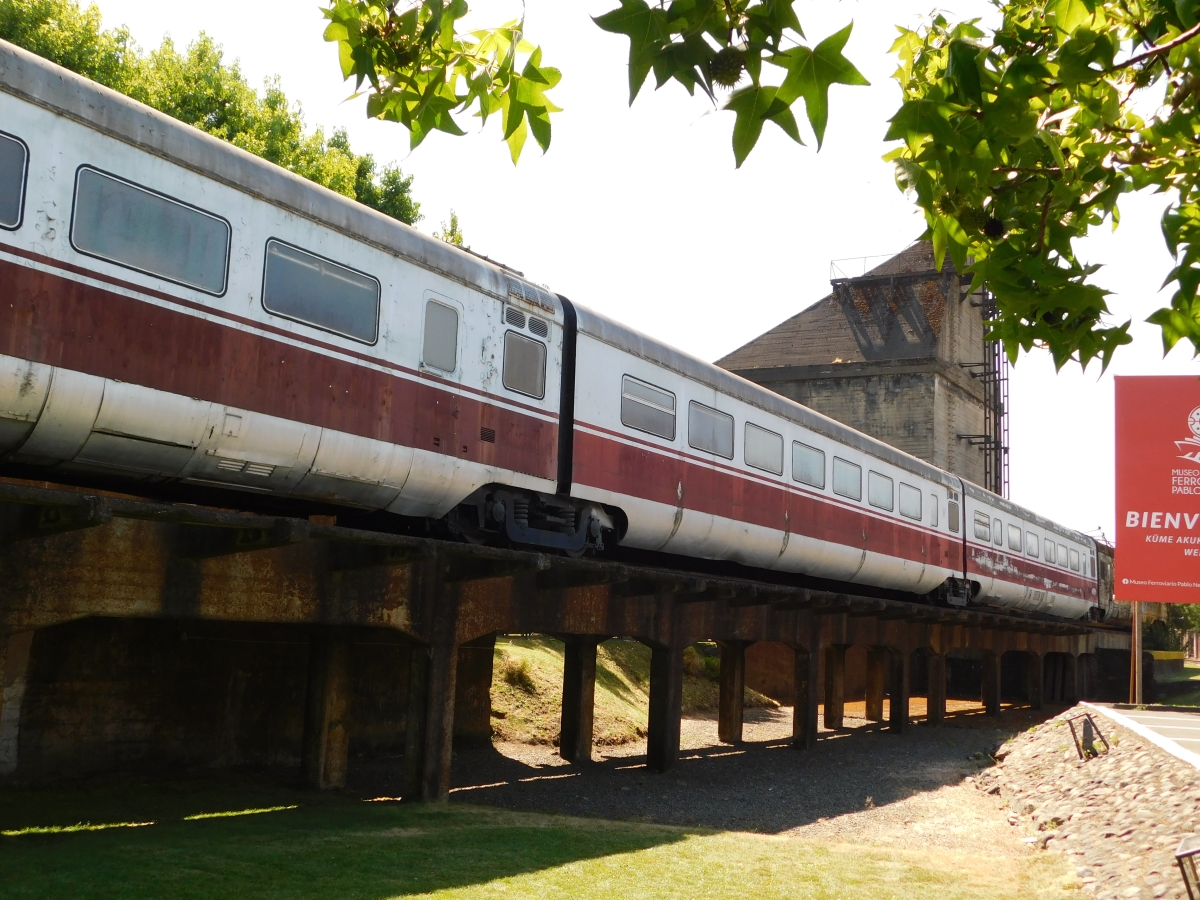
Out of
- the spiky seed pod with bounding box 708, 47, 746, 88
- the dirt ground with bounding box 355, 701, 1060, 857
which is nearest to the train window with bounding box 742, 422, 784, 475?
the dirt ground with bounding box 355, 701, 1060, 857

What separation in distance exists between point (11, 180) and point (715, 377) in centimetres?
977

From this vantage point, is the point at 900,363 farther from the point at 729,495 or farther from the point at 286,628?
the point at 286,628

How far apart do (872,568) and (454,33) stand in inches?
691

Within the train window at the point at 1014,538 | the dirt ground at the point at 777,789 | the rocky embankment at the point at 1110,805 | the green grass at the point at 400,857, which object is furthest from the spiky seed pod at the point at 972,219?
the train window at the point at 1014,538

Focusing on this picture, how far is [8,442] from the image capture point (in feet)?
25.0

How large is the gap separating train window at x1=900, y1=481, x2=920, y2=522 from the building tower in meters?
15.8

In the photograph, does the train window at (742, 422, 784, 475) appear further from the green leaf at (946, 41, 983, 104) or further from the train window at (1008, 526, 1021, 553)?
the train window at (1008, 526, 1021, 553)

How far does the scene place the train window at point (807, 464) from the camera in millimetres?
17453

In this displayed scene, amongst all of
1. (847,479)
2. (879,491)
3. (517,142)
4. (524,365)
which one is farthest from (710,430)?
(517,142)

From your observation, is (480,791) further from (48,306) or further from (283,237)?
(48,306)

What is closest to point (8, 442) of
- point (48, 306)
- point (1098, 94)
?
point (48, 306)

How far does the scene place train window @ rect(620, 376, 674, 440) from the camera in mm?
13414

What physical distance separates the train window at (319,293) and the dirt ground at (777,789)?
590 cm

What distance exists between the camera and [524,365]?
1188 centimetres
